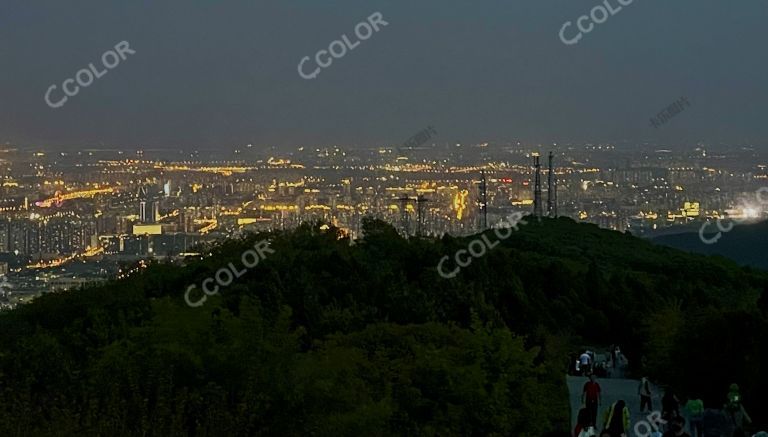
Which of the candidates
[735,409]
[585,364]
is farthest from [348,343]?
[585,364]

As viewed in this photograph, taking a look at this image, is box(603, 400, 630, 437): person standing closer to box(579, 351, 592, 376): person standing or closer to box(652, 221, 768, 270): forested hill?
box(579, 351, 592, 376): person standing

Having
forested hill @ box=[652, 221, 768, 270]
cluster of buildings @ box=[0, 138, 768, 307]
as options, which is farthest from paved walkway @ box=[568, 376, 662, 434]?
forested hill @ box=[652, 221, 768, 270]

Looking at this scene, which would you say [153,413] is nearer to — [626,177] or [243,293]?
[243,293]

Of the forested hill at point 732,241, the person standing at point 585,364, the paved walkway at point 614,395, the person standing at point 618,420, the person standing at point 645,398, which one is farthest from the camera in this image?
the forested hill at point 732,241

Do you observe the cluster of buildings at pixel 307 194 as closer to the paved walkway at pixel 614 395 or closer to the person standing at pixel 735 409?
the paved walkway at pixel 614 395

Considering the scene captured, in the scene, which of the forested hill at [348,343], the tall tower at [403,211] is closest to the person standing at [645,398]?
the forested hill at [348,343]

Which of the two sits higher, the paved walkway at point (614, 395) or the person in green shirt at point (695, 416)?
the person in green shirt at point (695, 416)

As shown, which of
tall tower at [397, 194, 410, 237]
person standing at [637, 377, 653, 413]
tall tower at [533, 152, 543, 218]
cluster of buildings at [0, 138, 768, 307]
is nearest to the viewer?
person standing at [637, 377, 653, 413]

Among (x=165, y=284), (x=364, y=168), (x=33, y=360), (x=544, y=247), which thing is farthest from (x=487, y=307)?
(x=364, y=168)
